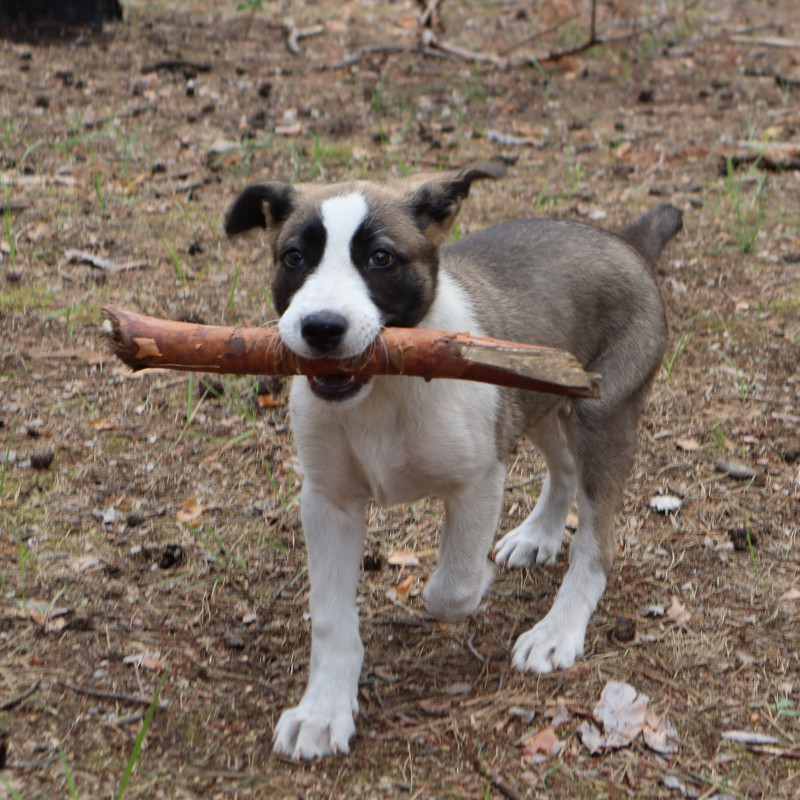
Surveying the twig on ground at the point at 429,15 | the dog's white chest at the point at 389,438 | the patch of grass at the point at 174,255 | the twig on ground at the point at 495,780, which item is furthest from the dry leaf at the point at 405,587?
the twig on ground at the point at 429,15

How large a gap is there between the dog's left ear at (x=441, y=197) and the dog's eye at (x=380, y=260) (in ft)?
1.02

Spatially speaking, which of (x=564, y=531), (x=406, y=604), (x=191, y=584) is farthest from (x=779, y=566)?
(x=191, y=584)

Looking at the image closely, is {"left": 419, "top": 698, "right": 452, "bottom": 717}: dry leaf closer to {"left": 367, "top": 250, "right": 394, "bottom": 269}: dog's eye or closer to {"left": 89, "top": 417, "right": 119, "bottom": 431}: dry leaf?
{"left": 367, "top": 250, "right": 394, "bottom": 269}: dog's eye

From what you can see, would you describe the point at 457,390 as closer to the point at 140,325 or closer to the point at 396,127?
the point at 140,325

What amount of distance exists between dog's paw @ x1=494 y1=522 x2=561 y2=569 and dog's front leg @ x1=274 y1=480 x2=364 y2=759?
0.97 metres

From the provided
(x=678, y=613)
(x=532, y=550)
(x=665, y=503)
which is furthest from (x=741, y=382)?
(x=678, y=613)

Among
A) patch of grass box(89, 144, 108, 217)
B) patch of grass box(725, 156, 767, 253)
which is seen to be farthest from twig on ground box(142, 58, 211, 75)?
patch of grass box(725, 156, 767, 253)

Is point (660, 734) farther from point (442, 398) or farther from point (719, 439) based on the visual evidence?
point (719, 439)

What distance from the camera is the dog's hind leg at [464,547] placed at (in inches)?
139

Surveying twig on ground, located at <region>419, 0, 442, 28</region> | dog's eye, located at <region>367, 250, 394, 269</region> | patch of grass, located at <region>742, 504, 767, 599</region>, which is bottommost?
patch of grass, located at <region>742, 504, 767, 599</region>

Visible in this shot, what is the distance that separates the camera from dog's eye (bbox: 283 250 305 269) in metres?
3.24

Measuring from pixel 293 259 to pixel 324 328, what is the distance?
1.50ft

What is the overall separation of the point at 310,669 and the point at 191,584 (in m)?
0.76

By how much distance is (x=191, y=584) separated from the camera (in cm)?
398
